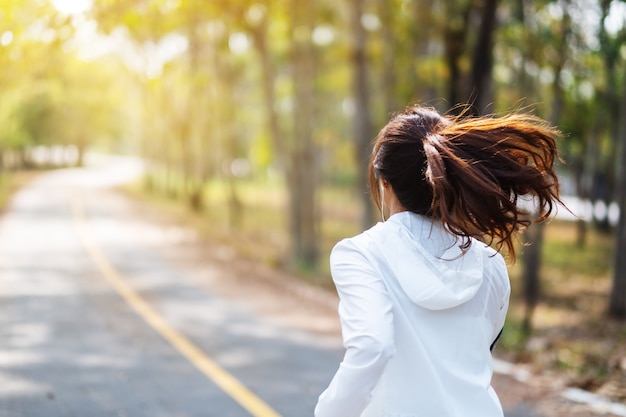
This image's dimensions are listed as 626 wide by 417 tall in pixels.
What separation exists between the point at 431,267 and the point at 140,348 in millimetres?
8262

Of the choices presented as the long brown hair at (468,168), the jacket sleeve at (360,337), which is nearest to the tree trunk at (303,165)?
the long brown hair at (468,168)

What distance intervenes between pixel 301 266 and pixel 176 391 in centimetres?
1168

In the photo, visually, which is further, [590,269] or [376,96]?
[376,96]

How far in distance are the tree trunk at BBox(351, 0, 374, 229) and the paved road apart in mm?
3585

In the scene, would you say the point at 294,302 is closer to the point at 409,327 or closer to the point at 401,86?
the point at 401,86

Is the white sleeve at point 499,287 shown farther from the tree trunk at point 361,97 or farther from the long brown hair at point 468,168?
the tree trunk at point 361,97

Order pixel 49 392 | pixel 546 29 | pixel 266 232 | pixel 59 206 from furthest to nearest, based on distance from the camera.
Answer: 1. pixel 59 206
2. pixel 266 232
3. pixel 546 29
4. pixel 49 392

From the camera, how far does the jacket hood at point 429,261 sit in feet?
7.97

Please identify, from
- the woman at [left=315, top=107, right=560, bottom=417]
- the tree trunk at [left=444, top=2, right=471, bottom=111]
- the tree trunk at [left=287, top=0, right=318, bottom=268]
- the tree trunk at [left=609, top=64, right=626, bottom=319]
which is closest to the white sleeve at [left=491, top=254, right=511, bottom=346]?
the woman at [left=315, top=107, right=560, bottom=417]

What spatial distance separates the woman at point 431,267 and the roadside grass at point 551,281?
75cm

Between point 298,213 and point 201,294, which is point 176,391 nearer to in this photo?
point 201,294

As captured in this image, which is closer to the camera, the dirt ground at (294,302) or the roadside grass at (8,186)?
the dirt ground at (294,302)

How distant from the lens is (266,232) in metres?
36.8

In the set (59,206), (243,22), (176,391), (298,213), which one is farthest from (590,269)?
(59,206)
